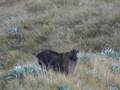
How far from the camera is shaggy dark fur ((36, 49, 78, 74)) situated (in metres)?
6.12

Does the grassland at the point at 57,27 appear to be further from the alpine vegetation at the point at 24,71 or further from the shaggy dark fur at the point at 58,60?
the alpine vegetation at the point at 24,71

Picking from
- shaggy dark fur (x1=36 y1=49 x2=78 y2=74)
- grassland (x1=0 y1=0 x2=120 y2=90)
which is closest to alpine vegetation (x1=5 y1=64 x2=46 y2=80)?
shaggy dark fur (x1=36 y1=49 x2=78 y2=74)

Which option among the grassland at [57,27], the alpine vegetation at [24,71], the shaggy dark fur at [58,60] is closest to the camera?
the alpine vegetation at [24,71]

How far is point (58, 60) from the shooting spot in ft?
20.1

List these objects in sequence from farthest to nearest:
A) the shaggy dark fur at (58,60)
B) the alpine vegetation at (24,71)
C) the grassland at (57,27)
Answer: the grassland at (57,27), the shaggy dark fur at (58,60), the alpine vegetation at (24,71)

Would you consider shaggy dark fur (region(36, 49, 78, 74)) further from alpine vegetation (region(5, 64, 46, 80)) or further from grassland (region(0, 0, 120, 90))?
grassland (region(0, 0, 120, 90))

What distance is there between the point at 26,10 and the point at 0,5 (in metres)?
2.78

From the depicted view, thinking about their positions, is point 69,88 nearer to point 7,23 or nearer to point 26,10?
point 7,23

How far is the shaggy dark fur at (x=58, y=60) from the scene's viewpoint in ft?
20.1

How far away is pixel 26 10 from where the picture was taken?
675 inches

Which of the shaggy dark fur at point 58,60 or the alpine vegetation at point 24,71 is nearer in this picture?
the alpine vegetation at point 24,71

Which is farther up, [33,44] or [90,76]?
[90,76]

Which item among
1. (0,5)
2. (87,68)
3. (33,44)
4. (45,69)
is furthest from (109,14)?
(45,69)

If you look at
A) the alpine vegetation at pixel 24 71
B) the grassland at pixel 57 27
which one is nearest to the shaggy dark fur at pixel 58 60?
the alpine vegetation at pixel 24 71
